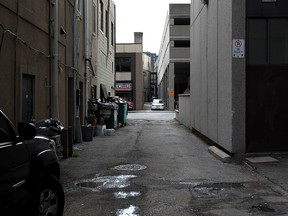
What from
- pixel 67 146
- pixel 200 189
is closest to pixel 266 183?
pixel 200 189

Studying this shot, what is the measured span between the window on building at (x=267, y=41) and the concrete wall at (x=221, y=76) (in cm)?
44

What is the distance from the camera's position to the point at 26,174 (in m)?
4.78

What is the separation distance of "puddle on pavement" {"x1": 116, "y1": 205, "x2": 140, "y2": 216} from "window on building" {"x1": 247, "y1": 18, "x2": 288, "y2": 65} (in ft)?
20.8

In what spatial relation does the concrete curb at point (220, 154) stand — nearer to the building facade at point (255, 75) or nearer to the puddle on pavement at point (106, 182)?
the building facade at point (255, 75)

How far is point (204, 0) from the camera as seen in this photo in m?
15.4

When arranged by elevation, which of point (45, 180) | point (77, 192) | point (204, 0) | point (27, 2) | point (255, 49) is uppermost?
point (204, 0)

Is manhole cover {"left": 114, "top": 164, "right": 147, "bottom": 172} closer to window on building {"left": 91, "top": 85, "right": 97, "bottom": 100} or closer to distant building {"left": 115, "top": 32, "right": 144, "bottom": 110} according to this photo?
window on building {"left": 91, "top": 85, "right": 97, "bottom": 100}

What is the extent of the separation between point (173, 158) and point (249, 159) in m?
2.07

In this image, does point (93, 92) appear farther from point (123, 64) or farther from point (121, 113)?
point (123, 64)

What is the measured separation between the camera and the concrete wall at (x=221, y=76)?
11.5 m

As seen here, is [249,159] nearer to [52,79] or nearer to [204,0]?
[52,79]

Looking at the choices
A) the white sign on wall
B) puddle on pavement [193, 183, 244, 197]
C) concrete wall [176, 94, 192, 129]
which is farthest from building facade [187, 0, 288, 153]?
concrete wall [176, 94, 192, 129]

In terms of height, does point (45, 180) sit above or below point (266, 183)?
above

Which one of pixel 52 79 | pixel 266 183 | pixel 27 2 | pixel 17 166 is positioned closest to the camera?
pixel 17 166
